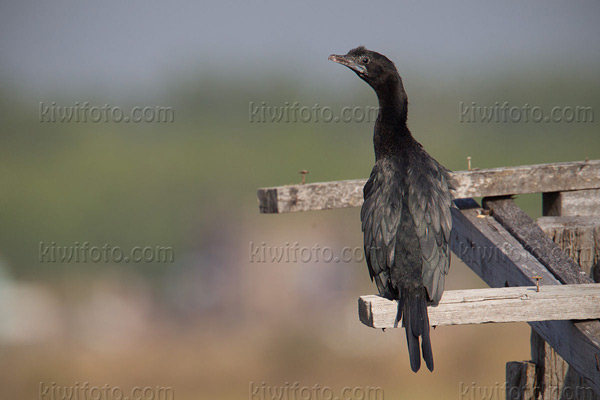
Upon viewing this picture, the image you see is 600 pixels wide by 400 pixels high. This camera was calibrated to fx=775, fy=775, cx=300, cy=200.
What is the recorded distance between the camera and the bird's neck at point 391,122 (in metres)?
4.98

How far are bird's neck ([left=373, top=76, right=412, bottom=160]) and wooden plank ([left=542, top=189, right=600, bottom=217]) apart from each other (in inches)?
40.6

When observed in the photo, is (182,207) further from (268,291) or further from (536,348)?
(536,348)

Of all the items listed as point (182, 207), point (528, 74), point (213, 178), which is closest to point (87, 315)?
point (182, 207)

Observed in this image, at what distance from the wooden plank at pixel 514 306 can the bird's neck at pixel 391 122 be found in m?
1.69

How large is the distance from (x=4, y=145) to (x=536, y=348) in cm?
4373

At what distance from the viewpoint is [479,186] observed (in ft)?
15.7

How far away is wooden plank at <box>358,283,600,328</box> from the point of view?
10.7 ft

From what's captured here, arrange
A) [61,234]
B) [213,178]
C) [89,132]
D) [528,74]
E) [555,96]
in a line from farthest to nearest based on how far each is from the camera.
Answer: [528,74]
[555,96]
[89,132]
[213,178]
[61,234]

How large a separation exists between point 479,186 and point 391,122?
2.45 feet

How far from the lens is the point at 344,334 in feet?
90.3

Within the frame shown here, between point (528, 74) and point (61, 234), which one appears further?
point (528, 74)

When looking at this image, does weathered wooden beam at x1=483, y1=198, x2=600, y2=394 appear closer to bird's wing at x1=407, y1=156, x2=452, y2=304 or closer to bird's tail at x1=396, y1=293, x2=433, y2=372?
bird's wing at x1=407, y1=156, x2=452, y2=304

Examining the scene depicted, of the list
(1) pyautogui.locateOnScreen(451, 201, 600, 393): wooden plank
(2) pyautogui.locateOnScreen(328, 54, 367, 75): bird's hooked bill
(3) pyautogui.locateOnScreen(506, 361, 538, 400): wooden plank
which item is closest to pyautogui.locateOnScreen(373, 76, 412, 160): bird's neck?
(2) pyautogui.locateOnScreen(328, 54, 367, 75): bird's hooked bill

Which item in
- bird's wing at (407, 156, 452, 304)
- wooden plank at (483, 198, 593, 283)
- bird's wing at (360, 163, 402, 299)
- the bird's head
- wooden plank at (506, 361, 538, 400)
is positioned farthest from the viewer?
the bird's head
